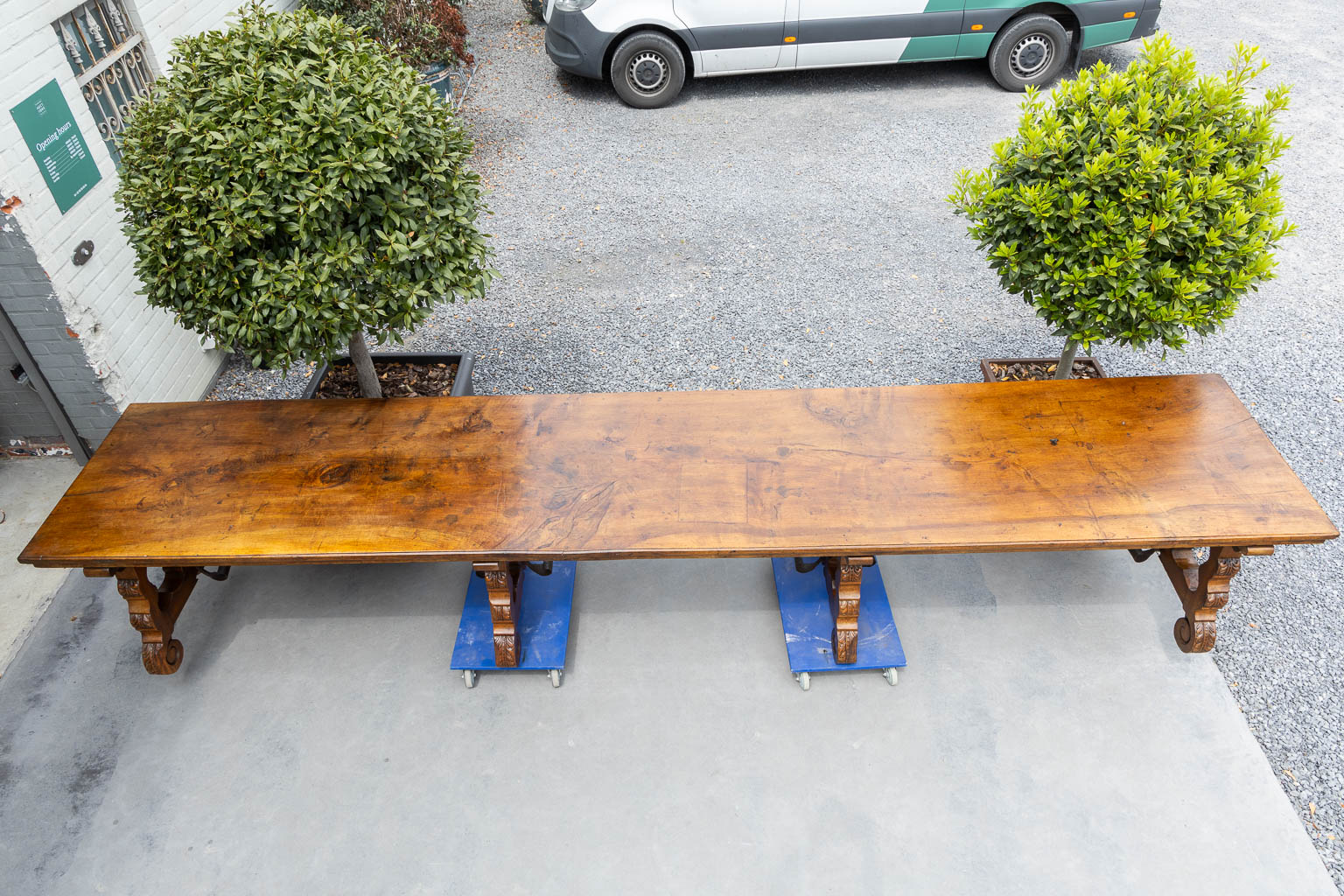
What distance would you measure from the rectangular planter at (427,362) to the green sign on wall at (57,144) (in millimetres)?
1357

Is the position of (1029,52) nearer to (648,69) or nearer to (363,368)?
(648,69)

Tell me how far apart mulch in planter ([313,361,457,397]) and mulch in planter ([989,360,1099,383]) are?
2.99 m

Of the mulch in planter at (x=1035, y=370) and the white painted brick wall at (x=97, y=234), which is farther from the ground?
the white painted brick wall at (x=97, y=234)

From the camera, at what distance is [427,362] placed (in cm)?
500

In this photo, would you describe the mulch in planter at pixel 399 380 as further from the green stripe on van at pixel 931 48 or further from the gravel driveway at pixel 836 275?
the green stripe on van at pixel 931 48

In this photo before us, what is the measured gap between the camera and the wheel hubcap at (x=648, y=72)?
8227 mm

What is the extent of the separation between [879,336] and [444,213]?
2.89 m

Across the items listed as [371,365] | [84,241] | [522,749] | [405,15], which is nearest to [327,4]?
[405,15]

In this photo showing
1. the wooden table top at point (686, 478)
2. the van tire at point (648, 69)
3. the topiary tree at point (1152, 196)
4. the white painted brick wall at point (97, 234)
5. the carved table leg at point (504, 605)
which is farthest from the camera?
the van tire at point (648, 69)

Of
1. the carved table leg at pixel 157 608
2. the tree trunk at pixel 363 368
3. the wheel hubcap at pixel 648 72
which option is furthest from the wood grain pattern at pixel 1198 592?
the wheel hubcap at pixel 648 72

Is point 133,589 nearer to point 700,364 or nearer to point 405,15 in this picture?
point 700,364

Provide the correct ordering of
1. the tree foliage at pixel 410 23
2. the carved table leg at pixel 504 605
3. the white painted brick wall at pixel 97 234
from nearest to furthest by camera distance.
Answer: the carved table leg at pixel 504 605 < the white painted brick wall at pixel 97 234 < the tree foliage at pixel 410 23

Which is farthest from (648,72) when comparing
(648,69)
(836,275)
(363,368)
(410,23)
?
(363,368)

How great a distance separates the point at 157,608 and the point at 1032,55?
8265 millimetres
